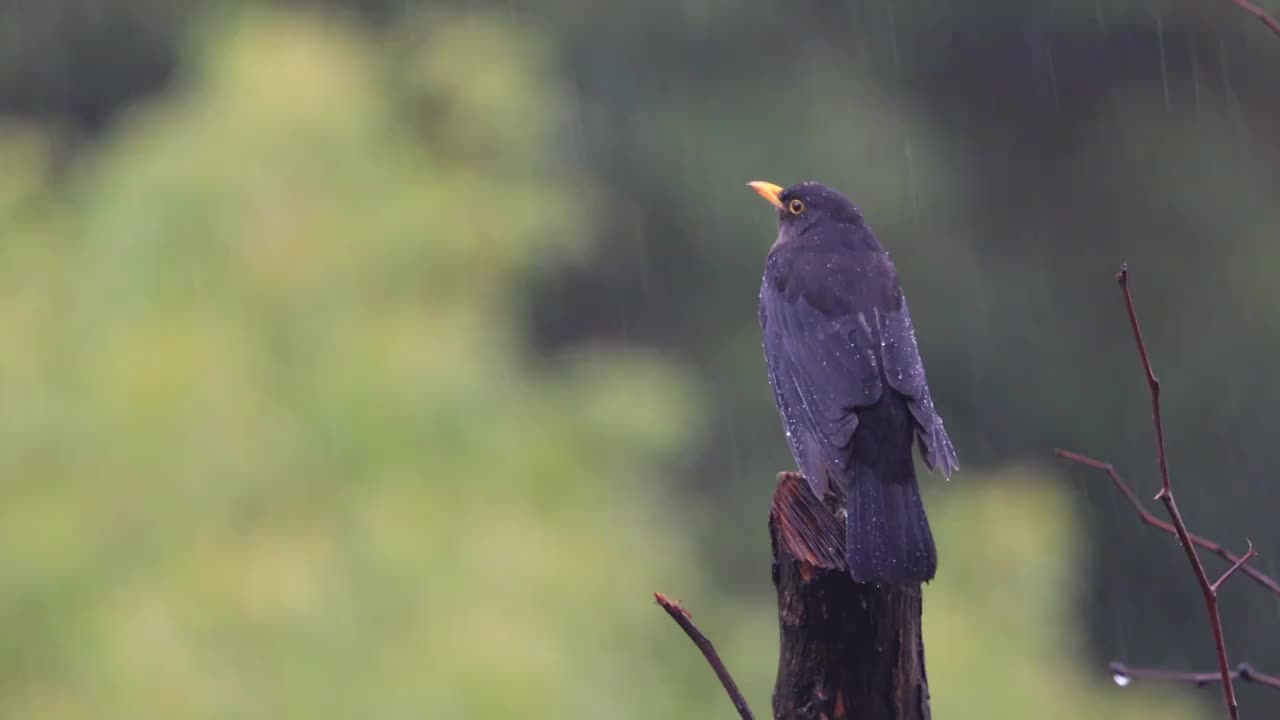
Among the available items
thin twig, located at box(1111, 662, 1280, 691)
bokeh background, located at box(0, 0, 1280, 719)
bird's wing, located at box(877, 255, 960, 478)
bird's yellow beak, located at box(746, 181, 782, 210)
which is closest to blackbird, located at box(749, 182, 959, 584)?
bird's wing, located at box(877, 255, 960, 478)

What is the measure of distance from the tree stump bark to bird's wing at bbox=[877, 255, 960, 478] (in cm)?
70

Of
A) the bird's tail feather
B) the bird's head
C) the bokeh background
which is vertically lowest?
the bird's tail feather

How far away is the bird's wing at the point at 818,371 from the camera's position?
4176 mm

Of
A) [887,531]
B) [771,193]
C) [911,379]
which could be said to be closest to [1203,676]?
[887,531]

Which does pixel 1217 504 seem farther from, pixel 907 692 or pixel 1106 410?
pixel 907 692

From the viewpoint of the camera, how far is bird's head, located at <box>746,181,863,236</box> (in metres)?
5.57

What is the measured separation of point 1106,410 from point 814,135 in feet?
13.2

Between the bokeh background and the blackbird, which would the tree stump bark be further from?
the bokeh background

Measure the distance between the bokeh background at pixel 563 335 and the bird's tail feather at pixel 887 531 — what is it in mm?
4085

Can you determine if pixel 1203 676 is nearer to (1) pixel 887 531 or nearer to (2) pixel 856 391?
(1) pixel 887 531

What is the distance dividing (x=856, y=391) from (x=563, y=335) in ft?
44.0

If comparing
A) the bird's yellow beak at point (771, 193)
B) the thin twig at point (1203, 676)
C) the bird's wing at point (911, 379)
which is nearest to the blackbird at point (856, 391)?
the bird's wing at point (911, 379)

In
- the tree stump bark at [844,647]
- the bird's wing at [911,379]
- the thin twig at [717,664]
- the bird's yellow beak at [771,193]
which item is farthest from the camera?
the bird's yellow beak at [771,193]

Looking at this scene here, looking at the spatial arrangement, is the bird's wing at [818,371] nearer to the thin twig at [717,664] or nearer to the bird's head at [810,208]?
the bird's head at [810,208]
